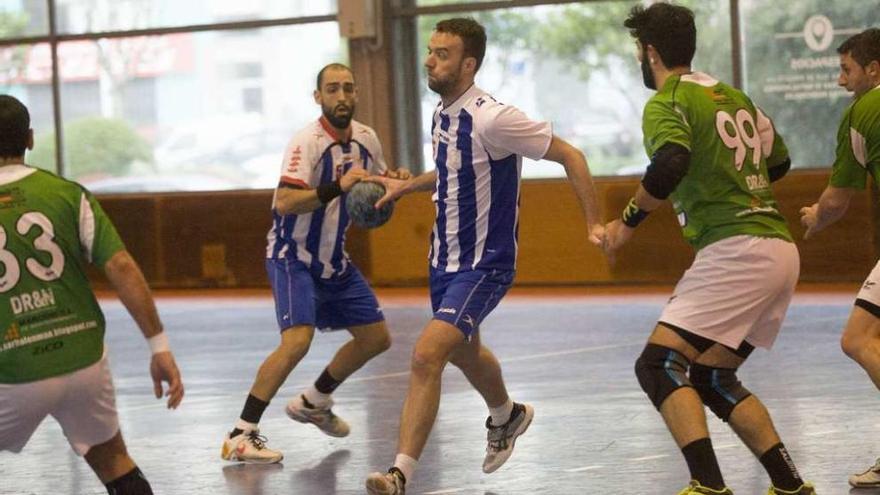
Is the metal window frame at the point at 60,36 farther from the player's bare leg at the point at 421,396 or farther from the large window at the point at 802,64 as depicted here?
the player's bare leg at the point at 421,396

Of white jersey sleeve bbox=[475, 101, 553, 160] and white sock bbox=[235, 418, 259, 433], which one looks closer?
white jersey sleeve bbox=[475, 101, 553, 160]

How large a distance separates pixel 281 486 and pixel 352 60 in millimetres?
11257

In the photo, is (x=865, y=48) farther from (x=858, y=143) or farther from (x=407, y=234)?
(x=407, y=234)

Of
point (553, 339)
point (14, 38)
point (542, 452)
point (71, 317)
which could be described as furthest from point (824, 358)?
point (14, 38)

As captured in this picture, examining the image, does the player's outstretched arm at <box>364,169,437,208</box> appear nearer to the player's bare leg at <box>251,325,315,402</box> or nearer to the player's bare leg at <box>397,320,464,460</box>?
the player's bare leg at <box>397,320,464,460</box>

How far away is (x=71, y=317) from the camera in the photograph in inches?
205

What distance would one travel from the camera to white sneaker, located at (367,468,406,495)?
6641 mm

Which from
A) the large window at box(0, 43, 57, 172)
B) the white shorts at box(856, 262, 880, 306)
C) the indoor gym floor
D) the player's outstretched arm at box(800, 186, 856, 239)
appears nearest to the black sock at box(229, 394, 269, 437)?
the indoor gym floor

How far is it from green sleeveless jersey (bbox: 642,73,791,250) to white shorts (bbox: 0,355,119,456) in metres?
2.17

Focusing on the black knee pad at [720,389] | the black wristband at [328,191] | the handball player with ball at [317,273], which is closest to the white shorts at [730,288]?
the black knee pad at [720,389]

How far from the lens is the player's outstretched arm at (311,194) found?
25.8 ft

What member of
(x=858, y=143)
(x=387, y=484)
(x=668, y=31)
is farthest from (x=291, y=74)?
(x=668, y=31)

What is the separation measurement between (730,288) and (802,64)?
10.8 metres

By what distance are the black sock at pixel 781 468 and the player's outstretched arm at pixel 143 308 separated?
2324 millimetres
